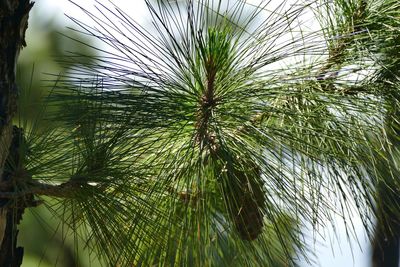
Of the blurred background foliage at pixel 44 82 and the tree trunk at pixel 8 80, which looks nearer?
the tree trunk at pixel 8 80

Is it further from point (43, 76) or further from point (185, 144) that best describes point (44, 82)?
point (185, 144)

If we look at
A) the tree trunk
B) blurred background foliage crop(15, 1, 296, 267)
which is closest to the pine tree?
the tree trunk

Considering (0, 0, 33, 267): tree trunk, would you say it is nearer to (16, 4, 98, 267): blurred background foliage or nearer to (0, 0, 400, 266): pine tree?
(0, 0, 400, 266): pine tree

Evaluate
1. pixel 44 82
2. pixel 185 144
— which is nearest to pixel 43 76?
pixel 44 82

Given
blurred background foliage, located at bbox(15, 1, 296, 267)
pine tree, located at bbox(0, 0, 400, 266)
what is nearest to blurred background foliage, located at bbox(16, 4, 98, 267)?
blurred background foliage, located at bbox(15, 1, 296, 267)

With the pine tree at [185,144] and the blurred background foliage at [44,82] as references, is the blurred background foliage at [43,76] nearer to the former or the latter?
the blurred background foliage at [44,82]

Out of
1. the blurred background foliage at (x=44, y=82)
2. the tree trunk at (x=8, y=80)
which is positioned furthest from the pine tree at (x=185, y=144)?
the blurred background foliage at (x=44, y=82)

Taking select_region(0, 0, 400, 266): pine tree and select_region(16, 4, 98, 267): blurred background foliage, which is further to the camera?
select_region(16, 4, 98, 267): blurred background foliage

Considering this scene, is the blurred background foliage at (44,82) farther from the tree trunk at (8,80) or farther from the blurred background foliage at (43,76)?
the tree trunk at (8,80)

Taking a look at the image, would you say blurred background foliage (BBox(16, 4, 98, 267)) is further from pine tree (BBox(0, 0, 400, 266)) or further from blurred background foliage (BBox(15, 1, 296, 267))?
pine tree (BBox(0, 0, 400, 266))
